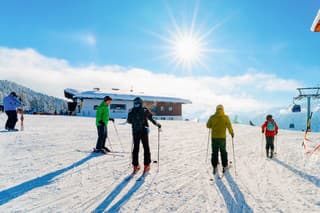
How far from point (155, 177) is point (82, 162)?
2.28 metres

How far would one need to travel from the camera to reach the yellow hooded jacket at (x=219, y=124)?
18.4ft

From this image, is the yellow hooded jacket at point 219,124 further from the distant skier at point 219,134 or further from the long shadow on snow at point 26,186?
the long shadow on snow at point 26,186

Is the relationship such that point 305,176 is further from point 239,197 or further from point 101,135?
point 101,135

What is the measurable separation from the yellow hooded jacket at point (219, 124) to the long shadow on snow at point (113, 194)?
2.43m

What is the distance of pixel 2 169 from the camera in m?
4.97

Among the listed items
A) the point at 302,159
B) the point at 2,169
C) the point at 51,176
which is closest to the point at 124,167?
the point at 51,176

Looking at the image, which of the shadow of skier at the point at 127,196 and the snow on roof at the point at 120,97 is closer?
A: the shadow of skier at the point at 127,196

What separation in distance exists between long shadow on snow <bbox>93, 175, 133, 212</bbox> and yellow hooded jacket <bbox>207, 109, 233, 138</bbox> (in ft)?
7.97

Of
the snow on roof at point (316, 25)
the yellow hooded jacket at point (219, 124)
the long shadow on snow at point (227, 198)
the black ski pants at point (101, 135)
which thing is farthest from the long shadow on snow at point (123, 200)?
the snow on roof at point (316, 25)

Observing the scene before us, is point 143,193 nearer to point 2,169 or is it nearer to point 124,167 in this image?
point 124,167

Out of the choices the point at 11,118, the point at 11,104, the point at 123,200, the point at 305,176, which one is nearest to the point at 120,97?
the point at 11,118

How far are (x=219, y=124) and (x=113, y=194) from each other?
124 inches

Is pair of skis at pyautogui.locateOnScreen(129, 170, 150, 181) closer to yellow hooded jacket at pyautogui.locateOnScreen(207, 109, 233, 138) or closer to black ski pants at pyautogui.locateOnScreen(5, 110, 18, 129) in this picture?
yellow hooded jacket at pyautogui.locateOnScreen(207, 109, 233, 138)

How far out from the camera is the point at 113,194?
12.9ft
